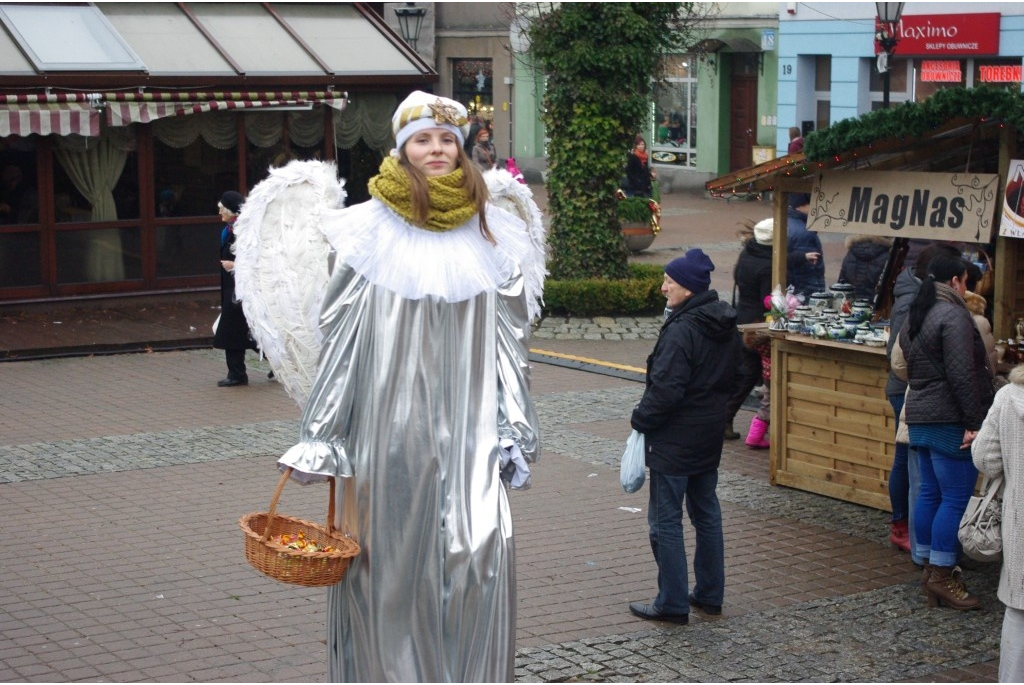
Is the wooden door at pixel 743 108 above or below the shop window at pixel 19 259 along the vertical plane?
above

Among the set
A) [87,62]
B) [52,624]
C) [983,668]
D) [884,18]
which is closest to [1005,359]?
[983,668]

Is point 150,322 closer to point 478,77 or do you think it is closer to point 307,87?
point 307,87

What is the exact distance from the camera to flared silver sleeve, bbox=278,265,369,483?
428 cm

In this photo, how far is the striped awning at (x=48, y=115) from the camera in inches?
609

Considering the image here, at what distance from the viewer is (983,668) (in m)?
6.09

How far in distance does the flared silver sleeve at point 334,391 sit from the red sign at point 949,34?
20523 millimetres

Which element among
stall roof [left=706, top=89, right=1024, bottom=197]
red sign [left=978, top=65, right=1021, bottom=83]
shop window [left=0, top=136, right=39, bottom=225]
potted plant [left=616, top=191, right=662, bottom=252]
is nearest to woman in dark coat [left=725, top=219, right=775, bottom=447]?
stall roof [left=706, top=89, right=1024, bottom=197]

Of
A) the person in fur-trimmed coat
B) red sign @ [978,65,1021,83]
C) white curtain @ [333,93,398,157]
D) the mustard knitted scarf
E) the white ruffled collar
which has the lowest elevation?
the person in fur-trimmed coat

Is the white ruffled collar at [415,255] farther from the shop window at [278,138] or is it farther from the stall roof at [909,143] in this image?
the shop window at [278,138]

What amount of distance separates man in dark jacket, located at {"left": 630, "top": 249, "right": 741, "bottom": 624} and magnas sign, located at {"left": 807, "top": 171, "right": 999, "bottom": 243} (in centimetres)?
213

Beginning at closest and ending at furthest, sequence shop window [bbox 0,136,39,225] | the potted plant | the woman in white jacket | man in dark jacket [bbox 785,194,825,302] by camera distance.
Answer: the woman in white jacket
man in dark jacket [bbox 785,194,825,302]
shop window [bbox 0,136,39,225]
the potted plant

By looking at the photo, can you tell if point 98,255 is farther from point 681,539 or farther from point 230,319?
point 681,539

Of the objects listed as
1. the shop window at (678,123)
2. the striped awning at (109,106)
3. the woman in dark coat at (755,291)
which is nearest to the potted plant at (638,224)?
the striped awning at (109,106)

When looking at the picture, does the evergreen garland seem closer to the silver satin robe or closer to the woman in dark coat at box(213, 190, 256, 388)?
the silver satin robe
